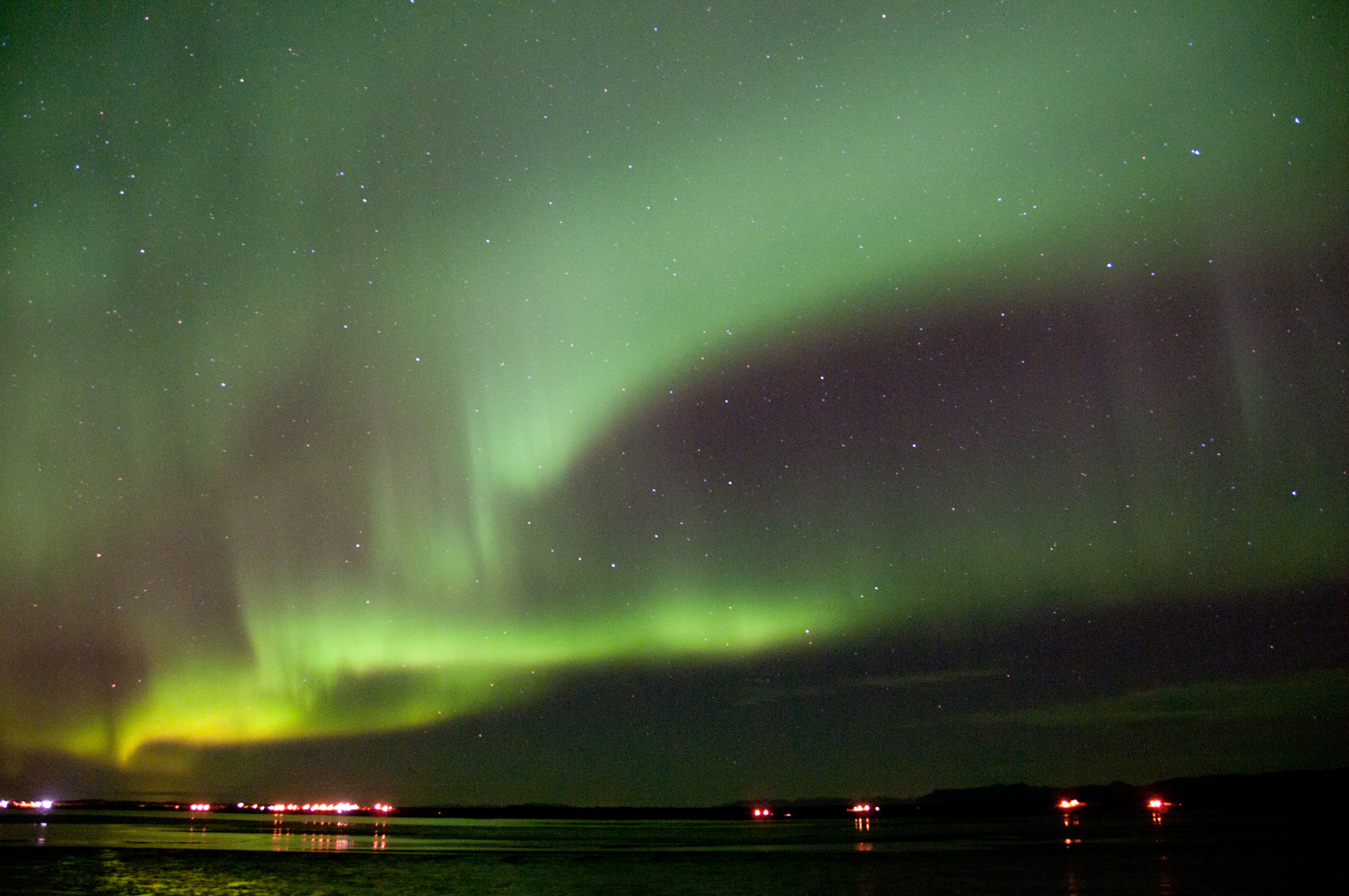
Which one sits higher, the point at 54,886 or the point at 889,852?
the point at 54,886

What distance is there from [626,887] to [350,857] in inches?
695

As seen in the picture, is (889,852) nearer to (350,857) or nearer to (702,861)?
(702,861)

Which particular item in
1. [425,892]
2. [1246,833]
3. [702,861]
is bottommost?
[1246,833]

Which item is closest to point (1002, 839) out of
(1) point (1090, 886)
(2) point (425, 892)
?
(1) point (1090, 886)

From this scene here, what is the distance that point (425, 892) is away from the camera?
24.6m

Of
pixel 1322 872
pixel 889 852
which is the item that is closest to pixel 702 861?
pixel 889 852

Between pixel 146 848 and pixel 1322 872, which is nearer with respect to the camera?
pixel 1322 872

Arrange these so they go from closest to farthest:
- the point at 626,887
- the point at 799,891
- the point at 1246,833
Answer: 1. the point at 799,891
2. the point at 626,887
3. the point at 1246,833

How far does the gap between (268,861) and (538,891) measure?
15872mm

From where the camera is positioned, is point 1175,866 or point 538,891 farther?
point 1175,866

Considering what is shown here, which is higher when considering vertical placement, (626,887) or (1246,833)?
(626,887)

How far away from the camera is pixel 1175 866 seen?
3136 centimetres

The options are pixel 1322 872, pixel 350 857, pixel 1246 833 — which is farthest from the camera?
pixel 1246 833

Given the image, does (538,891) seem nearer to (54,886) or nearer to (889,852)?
(54,886)
